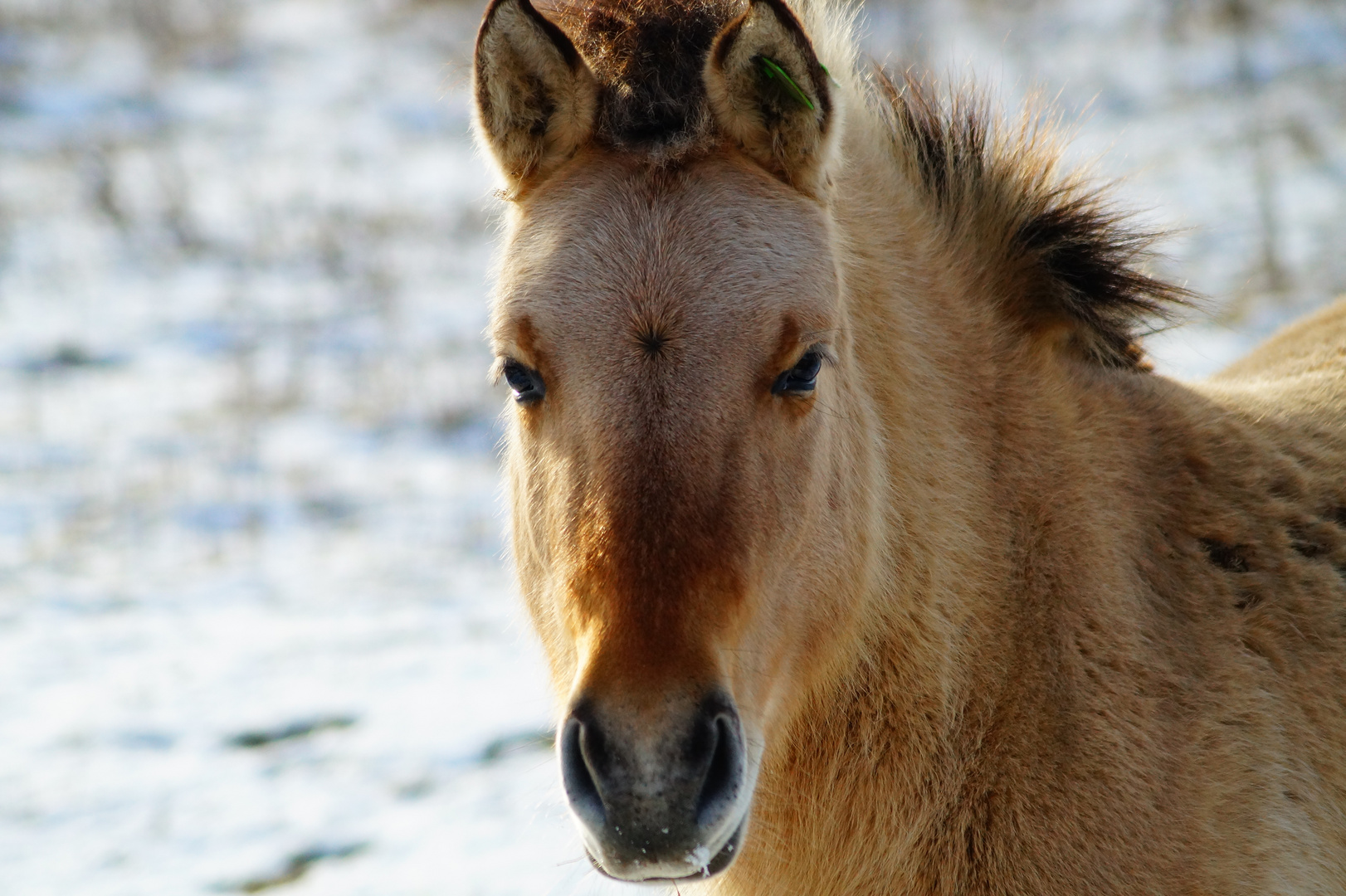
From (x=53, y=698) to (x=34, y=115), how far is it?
9.87 m

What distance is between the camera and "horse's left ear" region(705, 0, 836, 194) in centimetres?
256

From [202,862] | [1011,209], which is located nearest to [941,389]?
[1011,209]

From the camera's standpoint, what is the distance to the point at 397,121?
15.0m

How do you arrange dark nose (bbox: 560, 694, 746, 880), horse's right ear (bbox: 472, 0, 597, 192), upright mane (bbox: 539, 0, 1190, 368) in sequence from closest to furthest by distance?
1. dark nose (bbox: 560, 694, 746, 880)
2. horse's right ear (bbox: 472, 0, 597, 192)
3. upright mane (bbox: 539, 0, 1190, 368)

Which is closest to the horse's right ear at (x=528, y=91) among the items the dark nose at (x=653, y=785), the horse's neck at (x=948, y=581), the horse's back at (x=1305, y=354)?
the horse's neck at (x=948, y=581)

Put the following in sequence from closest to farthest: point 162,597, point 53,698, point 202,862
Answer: point 202,862
point 53,698
point 162,597

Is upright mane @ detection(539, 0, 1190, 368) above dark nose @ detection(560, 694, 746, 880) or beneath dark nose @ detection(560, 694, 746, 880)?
above

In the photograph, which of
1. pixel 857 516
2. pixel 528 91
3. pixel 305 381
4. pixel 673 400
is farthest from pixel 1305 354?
pixel 305 381

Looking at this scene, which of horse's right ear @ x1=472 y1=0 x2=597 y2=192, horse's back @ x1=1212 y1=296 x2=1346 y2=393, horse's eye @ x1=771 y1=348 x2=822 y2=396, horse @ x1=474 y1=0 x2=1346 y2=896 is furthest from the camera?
horse's back @ x1=1212 y1=296 x2=1346 y2=393

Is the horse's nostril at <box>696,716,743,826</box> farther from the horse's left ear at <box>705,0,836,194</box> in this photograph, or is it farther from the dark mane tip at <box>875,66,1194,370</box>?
the dark mane tip at <box>875,66,1194,370</box>

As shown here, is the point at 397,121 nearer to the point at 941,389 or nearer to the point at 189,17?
the point at 189,17

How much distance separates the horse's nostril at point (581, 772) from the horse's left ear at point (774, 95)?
1407mm

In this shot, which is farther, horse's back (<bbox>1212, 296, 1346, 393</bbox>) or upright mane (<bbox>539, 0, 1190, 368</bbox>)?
horse's back (<bbox>1212, 296, 1346, 393</bbox>)

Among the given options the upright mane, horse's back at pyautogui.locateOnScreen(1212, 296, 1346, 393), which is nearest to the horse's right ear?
the upright mane
